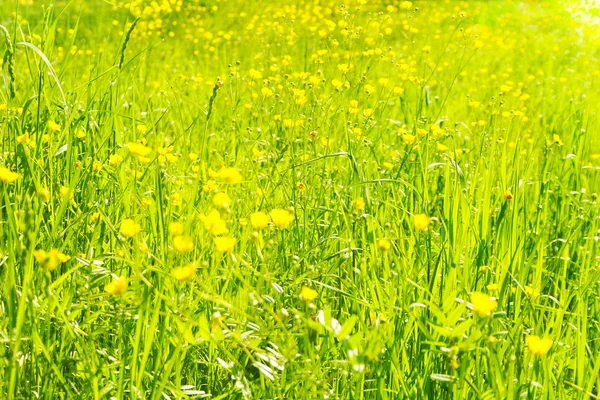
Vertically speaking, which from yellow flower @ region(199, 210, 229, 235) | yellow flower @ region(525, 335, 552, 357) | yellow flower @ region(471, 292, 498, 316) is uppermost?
yellow flower @ region(199, 210, 229, 235)

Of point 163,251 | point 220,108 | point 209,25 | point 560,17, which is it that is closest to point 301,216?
point 163,251

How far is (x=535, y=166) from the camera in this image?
113 inches

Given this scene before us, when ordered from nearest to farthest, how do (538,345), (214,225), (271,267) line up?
1. (538,345)
2. (214,225)
3. (271,267)

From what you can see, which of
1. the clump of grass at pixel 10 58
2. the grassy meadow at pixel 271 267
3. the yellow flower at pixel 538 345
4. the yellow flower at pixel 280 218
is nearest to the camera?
the yellow flower at pixel 538 345

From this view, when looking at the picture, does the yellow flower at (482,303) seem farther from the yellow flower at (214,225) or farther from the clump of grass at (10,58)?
the clump of grass at (10,58)

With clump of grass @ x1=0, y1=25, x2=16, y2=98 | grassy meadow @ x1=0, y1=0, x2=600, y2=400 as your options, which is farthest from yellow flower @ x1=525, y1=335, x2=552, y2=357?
clump of grass @ x1=0, y1=25, x2=16, y2=98

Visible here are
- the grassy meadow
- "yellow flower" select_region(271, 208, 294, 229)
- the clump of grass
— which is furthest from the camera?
the clump of grass

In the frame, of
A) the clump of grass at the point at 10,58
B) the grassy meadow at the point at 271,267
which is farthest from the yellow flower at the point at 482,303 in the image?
the clump of grass at the point at 10,58

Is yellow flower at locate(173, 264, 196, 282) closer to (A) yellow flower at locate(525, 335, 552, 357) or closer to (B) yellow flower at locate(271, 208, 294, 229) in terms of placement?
(B) yellow flower at locate(271, 208, 294, 229)

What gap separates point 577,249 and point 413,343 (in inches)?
33.1

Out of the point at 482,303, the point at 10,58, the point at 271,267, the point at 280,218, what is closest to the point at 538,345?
the point at 482,303

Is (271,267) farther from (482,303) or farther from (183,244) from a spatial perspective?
(482,303)

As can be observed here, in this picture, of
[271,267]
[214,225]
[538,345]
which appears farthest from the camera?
[271,267]

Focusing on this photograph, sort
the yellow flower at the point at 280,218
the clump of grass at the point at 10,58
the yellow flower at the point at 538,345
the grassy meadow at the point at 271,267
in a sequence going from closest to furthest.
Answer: the yellow flower at the point at 538,345 → the grassy meadow at the point at 271,267 → the yellow flower at the point at 280,218 → the clump of grass at the point at 10,58
